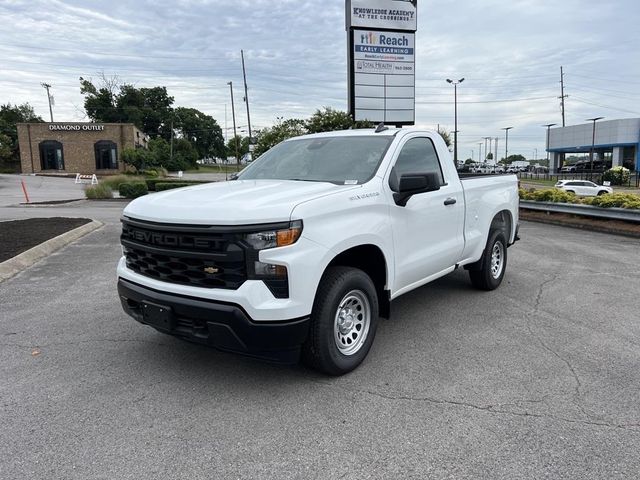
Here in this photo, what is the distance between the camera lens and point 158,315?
3.62 meters

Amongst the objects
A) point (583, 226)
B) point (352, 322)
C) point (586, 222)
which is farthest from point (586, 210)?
point (352, 322)

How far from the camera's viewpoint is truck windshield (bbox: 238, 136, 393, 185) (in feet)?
14.7

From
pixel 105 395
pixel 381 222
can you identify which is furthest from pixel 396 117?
pixel 105 395

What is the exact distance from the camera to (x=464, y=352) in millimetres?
4445

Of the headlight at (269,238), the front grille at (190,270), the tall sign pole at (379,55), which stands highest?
the tall sign pole at (379,55)

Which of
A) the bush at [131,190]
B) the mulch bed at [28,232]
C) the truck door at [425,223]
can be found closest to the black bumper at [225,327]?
the truck door at [425,223]

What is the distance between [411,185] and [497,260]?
3.15 m

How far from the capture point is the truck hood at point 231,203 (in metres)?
3.33

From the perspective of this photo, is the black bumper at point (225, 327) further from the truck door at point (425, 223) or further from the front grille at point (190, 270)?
the truck door at point (425, 223)

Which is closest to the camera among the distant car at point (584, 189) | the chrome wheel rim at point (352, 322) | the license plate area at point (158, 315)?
the license plate area at point (158, 315)

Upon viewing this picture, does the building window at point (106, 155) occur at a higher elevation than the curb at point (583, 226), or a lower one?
higher

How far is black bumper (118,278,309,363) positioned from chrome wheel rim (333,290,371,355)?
47 centimetres

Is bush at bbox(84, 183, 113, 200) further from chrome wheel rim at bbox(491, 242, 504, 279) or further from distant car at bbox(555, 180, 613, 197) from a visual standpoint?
distant car at bbox(555, 180, 613, 197)

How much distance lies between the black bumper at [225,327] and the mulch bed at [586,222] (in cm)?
1101
